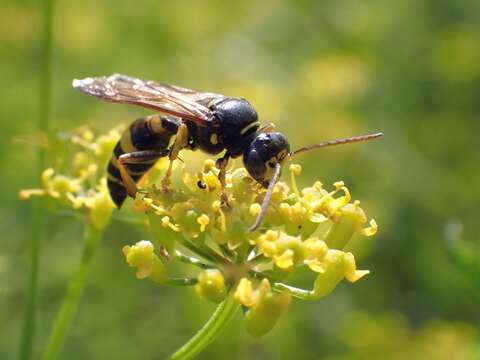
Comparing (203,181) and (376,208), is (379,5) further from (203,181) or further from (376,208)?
(203,181)

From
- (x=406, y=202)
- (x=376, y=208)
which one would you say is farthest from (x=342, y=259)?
(x=406, y=202)

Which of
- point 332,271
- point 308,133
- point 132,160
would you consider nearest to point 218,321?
point 332,271

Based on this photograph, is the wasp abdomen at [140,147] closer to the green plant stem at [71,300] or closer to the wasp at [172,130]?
the wasp at [172,130]

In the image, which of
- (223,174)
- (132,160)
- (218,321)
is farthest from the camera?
(132,160)

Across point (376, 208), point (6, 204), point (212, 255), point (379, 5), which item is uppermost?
point (212, 255)

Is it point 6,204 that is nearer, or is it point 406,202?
point 6,204

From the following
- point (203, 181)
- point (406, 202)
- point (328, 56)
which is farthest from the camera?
point (328, 56)

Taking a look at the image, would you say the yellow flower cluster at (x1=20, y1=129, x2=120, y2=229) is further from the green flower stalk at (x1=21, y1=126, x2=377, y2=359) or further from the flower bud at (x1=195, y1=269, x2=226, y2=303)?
the flower bud at (x1=195, y1=269, x2=226, y2=303)

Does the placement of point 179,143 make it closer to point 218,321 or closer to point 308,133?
point 218,321
